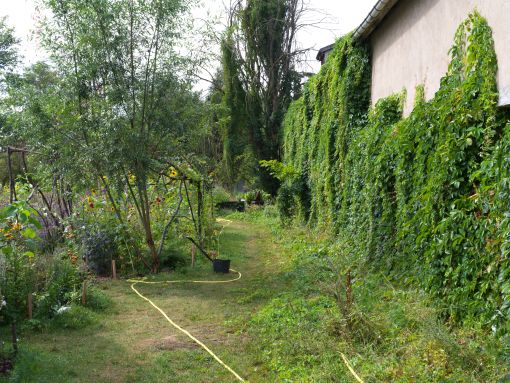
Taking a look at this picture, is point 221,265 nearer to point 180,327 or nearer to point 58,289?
point 180,327

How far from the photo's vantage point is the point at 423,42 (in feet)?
23.6

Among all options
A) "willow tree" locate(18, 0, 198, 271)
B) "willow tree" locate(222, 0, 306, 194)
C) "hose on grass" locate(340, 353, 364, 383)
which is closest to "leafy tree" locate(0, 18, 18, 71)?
"willow tree" locate(222, 0, 306, 194)

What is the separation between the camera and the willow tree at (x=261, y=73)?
21.2m

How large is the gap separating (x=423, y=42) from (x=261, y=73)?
49.4 ft

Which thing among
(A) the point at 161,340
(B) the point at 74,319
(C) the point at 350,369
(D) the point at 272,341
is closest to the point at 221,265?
(B) the point at 74,319

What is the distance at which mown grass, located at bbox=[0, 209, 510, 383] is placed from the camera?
4109mm

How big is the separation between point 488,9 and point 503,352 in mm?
3225

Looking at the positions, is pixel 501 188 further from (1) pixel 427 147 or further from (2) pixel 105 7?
(2) pixel 105 7

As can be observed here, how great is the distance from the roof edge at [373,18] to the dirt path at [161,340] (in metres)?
4.79

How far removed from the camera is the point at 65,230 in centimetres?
977

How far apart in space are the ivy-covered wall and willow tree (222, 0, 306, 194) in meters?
11.6

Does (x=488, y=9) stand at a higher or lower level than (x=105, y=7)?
lower

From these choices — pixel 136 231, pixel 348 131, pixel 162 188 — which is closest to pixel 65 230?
pixel 136 231

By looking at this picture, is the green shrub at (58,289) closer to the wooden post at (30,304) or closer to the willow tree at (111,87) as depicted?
the wooden post at (30,304)
